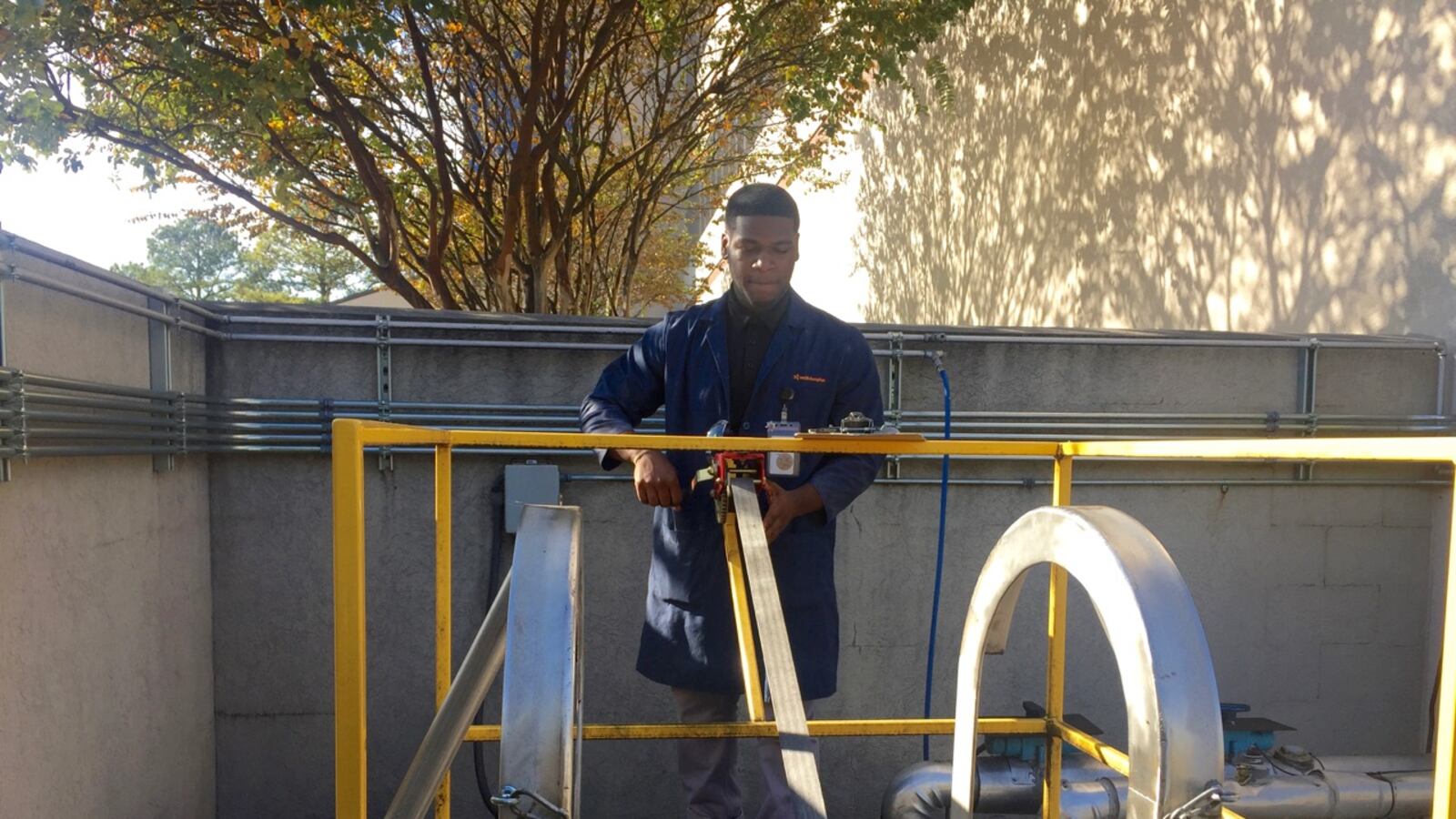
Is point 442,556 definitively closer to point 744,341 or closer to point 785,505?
point 785,505

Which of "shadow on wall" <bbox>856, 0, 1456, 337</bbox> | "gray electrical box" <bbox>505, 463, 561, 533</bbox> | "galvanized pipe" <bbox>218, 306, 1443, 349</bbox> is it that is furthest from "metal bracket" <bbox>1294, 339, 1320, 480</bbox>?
"gray electrical box" <bbox>505, 463, 561, 533</bbox>

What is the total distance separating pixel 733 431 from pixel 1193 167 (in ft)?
11.1

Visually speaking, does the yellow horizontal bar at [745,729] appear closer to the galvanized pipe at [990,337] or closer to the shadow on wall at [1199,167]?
the galvanized pipe at [990,337]

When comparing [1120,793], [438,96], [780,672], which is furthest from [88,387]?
[438,96]

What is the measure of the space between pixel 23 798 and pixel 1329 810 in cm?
372

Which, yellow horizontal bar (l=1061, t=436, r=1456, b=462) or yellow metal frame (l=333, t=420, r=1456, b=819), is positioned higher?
yellow horizontal bar (l=1061, t=436, r=1456, b=462)

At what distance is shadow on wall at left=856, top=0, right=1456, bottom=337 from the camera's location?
3.93m

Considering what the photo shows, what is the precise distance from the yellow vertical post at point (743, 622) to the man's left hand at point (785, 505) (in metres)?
0.09

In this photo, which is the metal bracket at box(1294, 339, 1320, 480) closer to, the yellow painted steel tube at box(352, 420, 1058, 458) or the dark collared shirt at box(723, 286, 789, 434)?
the yellow painted steel tube at box(352, 420, 1058, 458)

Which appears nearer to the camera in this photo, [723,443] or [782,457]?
[723,443]

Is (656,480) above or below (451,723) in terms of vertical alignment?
above

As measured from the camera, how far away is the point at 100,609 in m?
2.88

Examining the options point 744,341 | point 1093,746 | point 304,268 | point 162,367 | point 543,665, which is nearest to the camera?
point 543,665

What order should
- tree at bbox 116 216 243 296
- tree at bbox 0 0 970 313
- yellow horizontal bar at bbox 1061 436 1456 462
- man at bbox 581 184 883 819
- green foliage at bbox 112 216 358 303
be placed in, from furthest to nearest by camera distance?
tree at bbox 116 216 243 296
green foliage at bbox 112 216 358 303
tree at bbox 0 0 970 313
man at bbox 581 184 883 819
yellow horizontal bar at bbox 1061 436 1456 462
